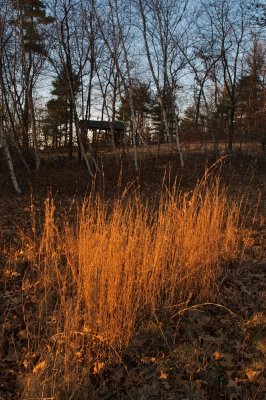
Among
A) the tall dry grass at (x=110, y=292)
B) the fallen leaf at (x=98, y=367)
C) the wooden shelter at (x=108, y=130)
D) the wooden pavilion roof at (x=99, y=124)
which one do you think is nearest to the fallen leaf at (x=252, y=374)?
the tall dry grass at (x=110, y=292)

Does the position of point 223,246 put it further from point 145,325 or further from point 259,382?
point 259,382

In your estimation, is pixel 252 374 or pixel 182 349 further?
pixel 182 349

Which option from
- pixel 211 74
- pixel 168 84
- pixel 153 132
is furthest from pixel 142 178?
pixel 153 132

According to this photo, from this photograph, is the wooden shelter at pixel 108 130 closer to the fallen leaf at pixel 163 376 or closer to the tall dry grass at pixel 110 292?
the tall dry grass at pixel 110 292

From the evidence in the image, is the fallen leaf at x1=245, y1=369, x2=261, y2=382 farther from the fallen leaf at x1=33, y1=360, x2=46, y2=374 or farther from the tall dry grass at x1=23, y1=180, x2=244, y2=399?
the fallen leaf at x1=33, y1=360, x2=46, y2=374

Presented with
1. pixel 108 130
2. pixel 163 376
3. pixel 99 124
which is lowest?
pixel 163 376

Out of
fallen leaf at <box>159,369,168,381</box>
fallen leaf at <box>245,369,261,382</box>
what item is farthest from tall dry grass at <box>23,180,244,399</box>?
fallen leaf at <box>245,369,261,382</box>

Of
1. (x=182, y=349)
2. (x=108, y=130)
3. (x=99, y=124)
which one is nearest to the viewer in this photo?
(x=182, y=349)

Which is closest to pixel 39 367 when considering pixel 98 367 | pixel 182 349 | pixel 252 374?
pixel 98 367

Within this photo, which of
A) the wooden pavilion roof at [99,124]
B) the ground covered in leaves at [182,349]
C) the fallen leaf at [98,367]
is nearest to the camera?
the ground covered in leaves at [182,349]

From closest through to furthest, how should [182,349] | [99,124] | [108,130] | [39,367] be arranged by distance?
1. [39,367]
2. [182,349]
3. [99,124]
4. [108,130]

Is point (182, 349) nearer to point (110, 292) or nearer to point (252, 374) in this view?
point (252, 374)

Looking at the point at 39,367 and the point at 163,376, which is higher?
the point at 39,367

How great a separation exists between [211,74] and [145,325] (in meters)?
19.4
